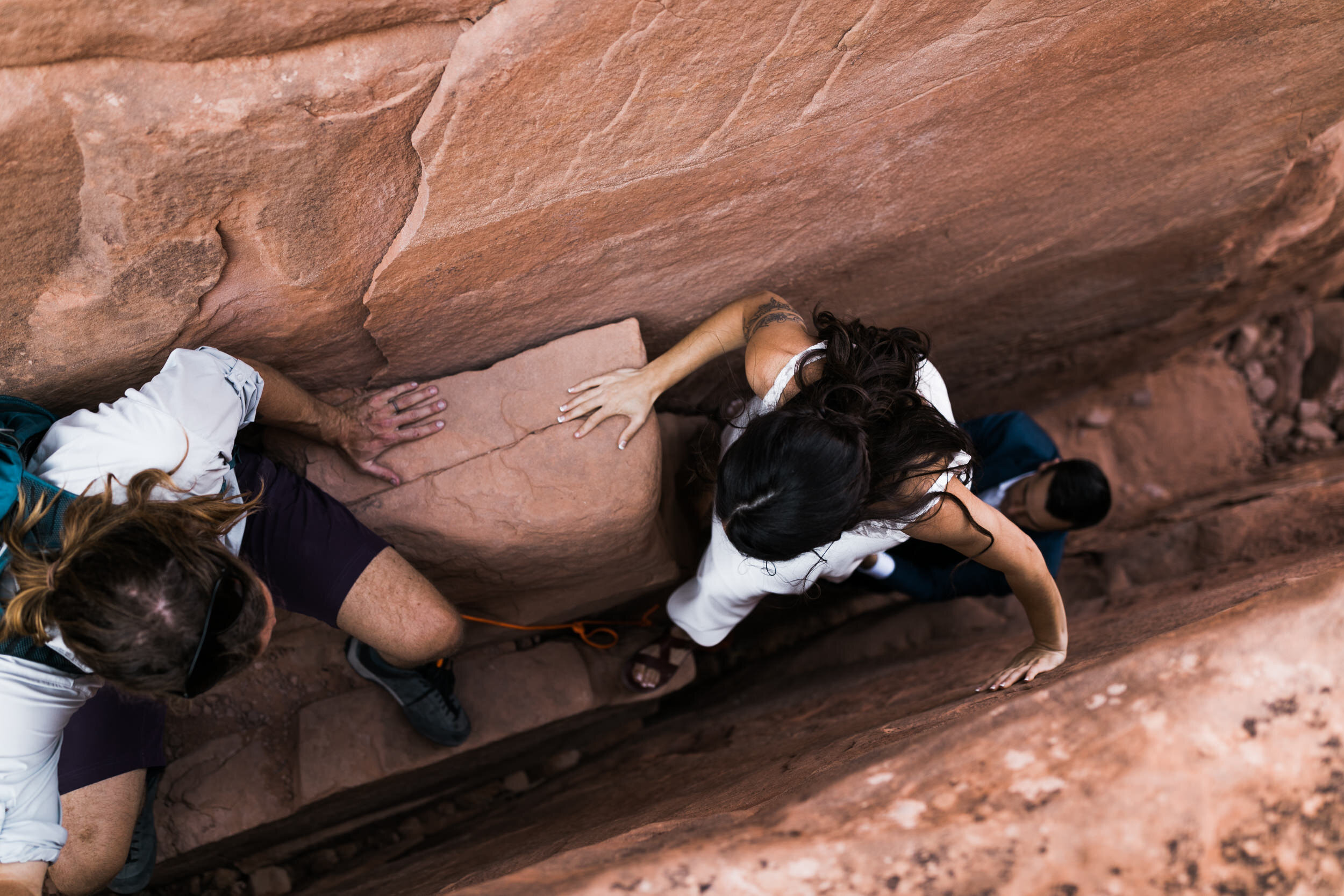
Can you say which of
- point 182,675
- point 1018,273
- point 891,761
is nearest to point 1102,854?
point 891,761

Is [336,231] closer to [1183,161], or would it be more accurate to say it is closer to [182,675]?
[182,675]

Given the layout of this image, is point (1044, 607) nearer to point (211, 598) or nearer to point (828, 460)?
point (828, 460)

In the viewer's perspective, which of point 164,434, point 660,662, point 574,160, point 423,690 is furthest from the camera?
point 660,662

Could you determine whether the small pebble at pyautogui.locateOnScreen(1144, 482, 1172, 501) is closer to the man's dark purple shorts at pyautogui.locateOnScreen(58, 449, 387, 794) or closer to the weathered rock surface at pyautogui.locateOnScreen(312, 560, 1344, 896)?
the weathered rock surface at pyautogui.locateOnScreen(312, 560, 1344, 896)

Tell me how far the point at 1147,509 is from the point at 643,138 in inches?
114

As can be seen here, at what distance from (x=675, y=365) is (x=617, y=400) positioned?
0.17 metres

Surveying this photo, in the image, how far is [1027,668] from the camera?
1562mm

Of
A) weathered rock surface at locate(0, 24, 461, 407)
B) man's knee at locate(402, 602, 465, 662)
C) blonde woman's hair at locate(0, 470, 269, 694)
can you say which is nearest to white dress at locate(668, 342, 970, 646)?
man's knee at locate(402, 602, 465, 662)

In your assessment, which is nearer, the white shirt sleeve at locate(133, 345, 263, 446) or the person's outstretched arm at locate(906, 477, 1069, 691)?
the white shirt sleeve at locate(133, 345, 263, 446)

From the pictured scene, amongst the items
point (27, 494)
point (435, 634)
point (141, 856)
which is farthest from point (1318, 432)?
point (141, 856)

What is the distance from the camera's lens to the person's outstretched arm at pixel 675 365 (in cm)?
175

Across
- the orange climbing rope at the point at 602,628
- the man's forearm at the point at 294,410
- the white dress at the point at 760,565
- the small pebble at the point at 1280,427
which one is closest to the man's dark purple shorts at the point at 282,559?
the man's forearm at the point at 294,410

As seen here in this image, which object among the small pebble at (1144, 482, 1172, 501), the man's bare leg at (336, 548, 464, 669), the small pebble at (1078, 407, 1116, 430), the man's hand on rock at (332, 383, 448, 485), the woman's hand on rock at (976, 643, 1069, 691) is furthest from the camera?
the small pebble at (1078, 407, 1116, 430)

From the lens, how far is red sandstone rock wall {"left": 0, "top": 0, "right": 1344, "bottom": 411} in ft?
4.00
